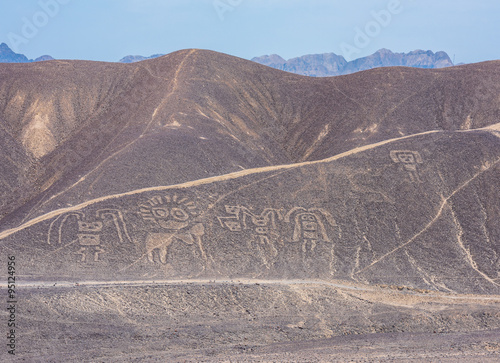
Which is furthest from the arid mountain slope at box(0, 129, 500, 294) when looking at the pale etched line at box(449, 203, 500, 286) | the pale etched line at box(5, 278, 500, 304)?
the pale etched line at box(5, 278, 500, 304)

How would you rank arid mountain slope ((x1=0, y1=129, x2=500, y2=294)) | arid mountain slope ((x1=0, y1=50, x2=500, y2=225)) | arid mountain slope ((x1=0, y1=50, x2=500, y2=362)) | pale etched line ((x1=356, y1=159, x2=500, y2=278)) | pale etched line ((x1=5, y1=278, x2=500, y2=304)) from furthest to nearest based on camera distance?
arid mountain slope ((x1=0, y1=50, x2=500, y2=225)) < pale etched line ((x1=356, y1=159, x2=500, y2=278)) < arid mountain slope ((x1=0, y1=129, x2=500, y2=294)) < pale etched line ((x1=5, y1=278, x2=500, y2=304)) < arid mountain slope ((x1=0, y1=50, x2=500, y2=362))

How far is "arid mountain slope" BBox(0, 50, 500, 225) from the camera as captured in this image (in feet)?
155

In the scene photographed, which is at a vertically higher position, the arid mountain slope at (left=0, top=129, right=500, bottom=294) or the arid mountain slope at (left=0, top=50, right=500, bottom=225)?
the arid mountain slope at (left=0, top=50, right=500, bottom=225)

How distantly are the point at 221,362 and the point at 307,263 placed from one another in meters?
13.8

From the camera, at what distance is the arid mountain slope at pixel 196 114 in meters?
47.3

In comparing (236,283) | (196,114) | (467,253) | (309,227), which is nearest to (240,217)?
(309,227)

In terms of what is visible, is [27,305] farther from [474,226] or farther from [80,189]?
[474,226]

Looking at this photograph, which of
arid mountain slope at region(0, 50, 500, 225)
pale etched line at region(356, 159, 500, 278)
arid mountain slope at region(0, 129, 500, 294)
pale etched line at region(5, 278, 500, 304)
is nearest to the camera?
pale etched line at region(5, 278, 500, 304)

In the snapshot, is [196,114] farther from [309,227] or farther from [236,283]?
[236,283]

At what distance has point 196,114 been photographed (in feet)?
179

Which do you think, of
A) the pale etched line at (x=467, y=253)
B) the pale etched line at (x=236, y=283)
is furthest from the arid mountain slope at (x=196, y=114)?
the pale etched line at (x=467, y=253)

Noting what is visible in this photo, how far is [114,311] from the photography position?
2489 centimetres

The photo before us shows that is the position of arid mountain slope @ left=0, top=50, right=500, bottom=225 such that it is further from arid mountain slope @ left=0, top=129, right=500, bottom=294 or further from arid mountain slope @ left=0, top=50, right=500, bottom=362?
arid mountain slope @ left=0, top=129, right=500, bottom=294

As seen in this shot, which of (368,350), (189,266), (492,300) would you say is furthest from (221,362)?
(492,300)
